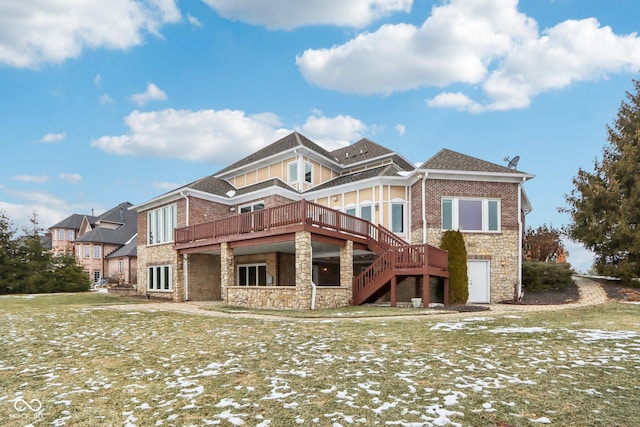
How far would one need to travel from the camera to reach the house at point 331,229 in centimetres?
1580

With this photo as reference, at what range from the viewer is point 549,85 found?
1709cm

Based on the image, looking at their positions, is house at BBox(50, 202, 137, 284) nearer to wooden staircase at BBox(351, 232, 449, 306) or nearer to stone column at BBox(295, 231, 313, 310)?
stone column at BBox(295, 231, 313, 310)

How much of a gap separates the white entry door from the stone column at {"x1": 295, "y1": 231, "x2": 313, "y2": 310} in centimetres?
819

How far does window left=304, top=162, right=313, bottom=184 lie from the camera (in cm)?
2405

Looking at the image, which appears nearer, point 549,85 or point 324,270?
point 549,85

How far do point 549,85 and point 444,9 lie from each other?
574 cm

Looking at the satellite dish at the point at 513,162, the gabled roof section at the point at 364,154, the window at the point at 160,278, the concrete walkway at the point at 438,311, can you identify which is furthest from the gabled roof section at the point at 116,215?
the satellite dish at the point at 513,162

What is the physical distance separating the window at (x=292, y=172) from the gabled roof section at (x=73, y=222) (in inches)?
1607

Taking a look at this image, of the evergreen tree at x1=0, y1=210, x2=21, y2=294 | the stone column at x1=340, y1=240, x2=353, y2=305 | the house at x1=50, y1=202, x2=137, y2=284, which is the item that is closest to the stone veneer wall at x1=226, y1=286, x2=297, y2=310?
the stone column at x1=340, y1=240, x2=353, y2=305

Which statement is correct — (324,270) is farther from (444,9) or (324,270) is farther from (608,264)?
(608,264)

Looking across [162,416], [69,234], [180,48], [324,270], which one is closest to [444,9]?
[180,48]

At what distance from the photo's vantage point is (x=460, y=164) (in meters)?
19.6

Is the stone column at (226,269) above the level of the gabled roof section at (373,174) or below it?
below

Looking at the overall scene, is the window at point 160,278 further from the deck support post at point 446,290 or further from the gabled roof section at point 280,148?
the deck support post at point 446,290
